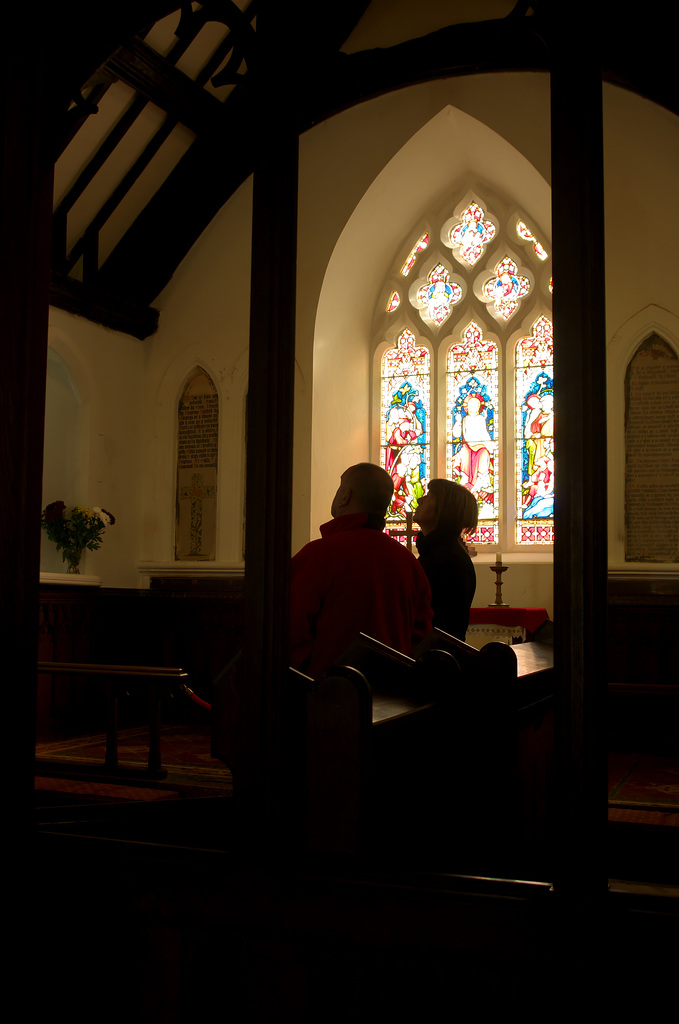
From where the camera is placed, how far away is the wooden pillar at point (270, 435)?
168 cm

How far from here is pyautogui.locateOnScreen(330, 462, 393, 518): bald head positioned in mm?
2615

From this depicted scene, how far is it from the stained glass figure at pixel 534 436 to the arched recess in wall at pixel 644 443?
1016mm

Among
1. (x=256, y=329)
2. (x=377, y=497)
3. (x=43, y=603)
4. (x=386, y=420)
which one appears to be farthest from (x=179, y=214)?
(x=256, y=329)

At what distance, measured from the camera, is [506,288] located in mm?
8172

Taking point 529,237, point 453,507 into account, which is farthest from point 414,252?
point 453,507

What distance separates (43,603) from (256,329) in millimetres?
5609

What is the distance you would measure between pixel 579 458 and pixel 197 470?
268 inches

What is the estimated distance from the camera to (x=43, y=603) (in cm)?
695

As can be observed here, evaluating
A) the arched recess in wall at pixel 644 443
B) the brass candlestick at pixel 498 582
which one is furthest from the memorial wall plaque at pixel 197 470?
the arched recess in wall at pixel 644 443

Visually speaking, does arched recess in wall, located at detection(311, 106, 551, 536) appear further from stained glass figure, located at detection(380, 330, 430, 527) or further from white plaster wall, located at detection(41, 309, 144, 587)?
white plaster wall, located at detection(41, 309, 144, 587)

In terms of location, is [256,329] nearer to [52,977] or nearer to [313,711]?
[313,711]

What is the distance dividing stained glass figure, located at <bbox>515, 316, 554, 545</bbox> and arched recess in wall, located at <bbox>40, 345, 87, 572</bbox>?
3.57 meters

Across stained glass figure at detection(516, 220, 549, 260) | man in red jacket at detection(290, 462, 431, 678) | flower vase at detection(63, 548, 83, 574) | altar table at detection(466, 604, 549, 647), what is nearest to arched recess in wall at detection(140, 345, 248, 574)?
flower vase at detection(63, 548, 83, 574)

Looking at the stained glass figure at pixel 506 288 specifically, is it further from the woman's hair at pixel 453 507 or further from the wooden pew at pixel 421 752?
the wooden pew at pixel 421 752
